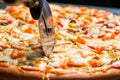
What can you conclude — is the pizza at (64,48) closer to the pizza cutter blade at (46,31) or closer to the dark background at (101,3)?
the pizza cutter blade at (46,31)

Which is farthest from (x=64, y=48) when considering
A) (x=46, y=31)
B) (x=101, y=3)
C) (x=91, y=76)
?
(x=101, y=3)

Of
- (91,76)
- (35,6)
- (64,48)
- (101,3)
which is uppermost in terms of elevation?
(101,3)

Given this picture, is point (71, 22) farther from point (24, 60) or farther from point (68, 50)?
point (24, 60)

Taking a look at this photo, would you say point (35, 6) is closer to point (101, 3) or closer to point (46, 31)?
point (46, 31)

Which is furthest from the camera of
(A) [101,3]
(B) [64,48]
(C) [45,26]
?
(A) [101,3]

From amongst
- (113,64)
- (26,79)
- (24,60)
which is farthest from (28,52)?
(113,64)

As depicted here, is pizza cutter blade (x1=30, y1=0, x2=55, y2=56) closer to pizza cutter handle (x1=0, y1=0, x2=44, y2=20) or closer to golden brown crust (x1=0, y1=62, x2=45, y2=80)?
pizza cutter handle (x1=0, y1=0, x2=44, y2=20)

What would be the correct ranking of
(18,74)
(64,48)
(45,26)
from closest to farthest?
(18,74)
(45,26)
(64,48)

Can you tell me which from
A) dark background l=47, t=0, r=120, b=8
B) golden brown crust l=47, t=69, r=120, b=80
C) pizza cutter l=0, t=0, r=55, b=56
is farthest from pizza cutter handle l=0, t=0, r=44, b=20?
dark background l=47, t=0, r=120, b=8
